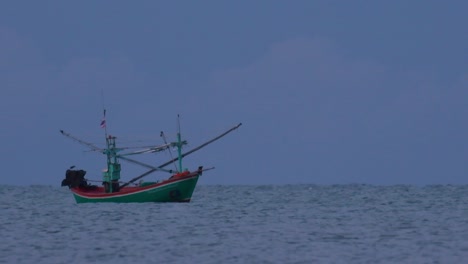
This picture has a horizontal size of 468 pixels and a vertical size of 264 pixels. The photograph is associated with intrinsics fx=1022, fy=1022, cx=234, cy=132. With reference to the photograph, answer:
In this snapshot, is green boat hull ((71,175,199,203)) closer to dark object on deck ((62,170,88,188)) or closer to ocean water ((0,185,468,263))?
ocean water ((0,185,468,263))

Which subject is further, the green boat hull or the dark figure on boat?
the dark figure on boat

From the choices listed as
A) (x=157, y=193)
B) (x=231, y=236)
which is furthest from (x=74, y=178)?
(x=231, y=236)

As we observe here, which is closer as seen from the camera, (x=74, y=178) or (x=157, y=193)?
(x=157, y=193)

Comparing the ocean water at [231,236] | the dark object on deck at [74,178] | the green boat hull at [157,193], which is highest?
the dark object on deck at [74,178]

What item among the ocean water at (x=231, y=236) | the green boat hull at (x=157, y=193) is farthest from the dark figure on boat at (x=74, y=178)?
the ocean water at (x=231, y=236)

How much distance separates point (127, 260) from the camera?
38562 millimetres

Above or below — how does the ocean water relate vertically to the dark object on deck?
below

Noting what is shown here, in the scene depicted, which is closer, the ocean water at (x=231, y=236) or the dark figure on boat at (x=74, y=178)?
the ocean water at (x=231, y=236)

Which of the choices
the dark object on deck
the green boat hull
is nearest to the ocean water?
the green boat hull

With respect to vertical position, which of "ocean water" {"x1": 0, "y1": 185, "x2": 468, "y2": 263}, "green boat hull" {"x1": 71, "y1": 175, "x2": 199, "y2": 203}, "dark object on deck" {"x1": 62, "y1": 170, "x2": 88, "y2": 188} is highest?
"dark object on deck" {"x1": 62, "y1": 170, "x2": 88, "y2": 188}

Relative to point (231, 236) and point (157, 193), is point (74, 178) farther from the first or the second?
point (231, 236)

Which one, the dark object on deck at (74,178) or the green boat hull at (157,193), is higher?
the dark object on deck at (74,178)

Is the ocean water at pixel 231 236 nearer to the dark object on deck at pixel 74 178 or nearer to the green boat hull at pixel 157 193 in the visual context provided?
the green boat hull at pixel 157 193

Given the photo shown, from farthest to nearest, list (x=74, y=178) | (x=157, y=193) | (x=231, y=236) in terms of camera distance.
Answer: (x=74, y=178) → (x=157, y=193) → (x=231, y=236)
